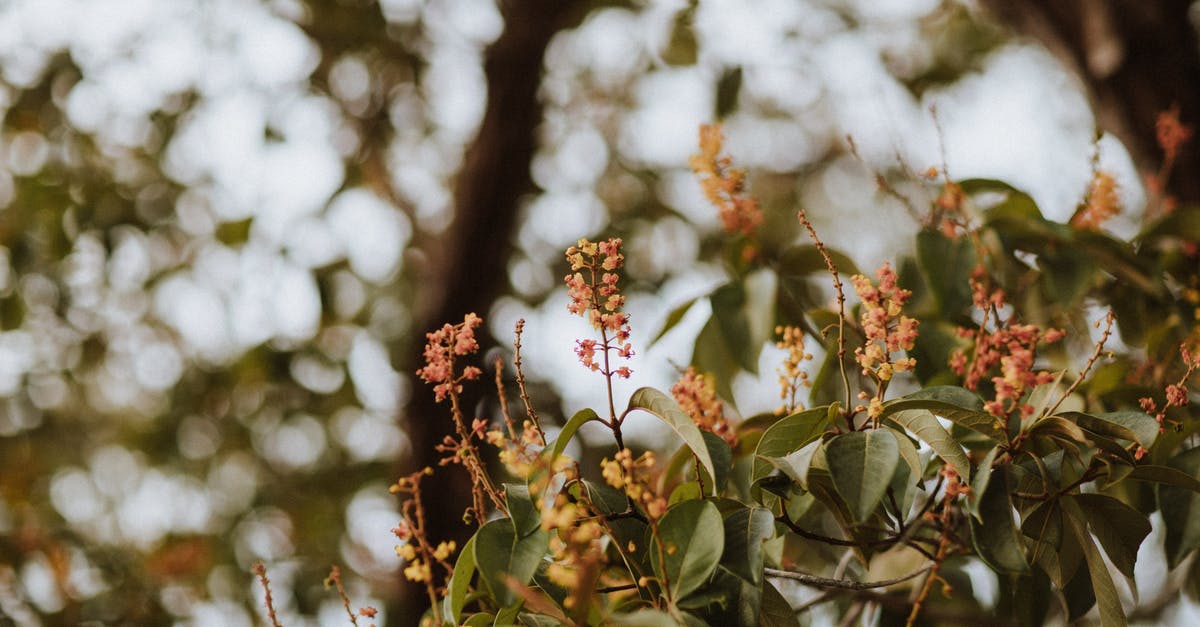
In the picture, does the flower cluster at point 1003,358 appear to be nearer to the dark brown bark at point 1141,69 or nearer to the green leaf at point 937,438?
the green leaf at point 937,438

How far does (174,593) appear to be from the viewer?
9.16 ft

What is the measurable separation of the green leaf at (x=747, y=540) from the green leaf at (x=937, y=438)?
127mm

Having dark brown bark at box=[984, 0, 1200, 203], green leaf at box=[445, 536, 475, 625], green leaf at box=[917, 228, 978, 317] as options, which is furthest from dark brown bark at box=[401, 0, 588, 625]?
green leaf at box=[445, 536, 475, 625]

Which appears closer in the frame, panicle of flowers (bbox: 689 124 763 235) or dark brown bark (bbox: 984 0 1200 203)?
panicle of flowers (bbox: 689 124 763 235)

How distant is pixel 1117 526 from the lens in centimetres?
76

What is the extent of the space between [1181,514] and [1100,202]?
479mm

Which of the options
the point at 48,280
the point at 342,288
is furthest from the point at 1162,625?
the point at 48,280

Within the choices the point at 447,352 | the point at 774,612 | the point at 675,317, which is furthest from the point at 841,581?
the point at 675,317

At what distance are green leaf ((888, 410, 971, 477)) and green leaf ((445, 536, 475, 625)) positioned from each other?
33cm

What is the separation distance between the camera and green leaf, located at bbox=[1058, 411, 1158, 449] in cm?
66

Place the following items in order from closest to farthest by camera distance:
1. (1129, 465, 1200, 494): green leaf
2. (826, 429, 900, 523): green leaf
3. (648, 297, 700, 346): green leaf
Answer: (826, 429, 900, 523): green leaf, (1129, 465, 1200, 494): green leaf, (648, 297, 700, 346): green leaf

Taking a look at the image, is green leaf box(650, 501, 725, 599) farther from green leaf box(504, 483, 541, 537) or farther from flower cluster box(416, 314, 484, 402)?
flower cluster box(416, 314, 484, 402)

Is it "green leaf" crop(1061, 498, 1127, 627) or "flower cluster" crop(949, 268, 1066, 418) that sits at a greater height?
"flower cluster" crop(949, 268, 1066, 418)

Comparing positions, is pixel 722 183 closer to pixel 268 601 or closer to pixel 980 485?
pixel 980 485
